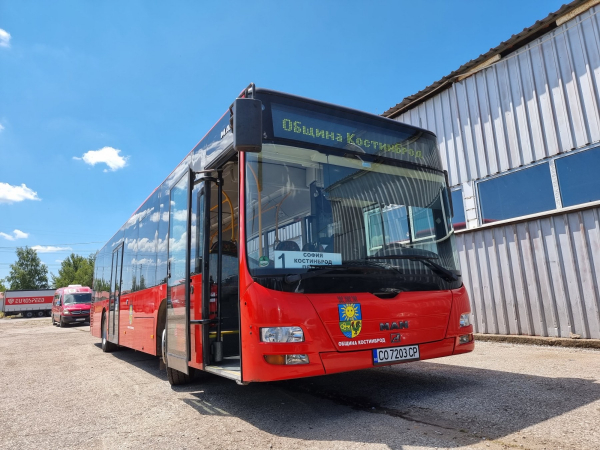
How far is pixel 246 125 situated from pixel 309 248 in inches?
48.9

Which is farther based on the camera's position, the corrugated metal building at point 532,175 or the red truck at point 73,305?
the red truck at point 73,305

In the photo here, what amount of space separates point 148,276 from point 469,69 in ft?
25.6

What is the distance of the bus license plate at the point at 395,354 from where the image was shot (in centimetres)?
401

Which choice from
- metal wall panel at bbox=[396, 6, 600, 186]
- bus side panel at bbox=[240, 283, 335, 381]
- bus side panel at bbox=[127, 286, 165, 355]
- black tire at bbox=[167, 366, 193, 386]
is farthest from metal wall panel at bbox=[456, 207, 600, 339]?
bus side panel at bbox=[127, 286, 165, 355]

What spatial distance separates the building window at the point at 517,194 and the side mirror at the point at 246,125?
6150mm

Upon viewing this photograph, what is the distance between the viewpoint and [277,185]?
4.14 meters

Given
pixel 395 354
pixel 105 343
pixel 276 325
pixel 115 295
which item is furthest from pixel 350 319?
pixel 105 343

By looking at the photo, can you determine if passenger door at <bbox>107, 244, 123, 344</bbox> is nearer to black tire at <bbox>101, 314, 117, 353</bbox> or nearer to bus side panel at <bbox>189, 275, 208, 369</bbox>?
black tire at <bbox>101, 314, 117, 353</bbox>

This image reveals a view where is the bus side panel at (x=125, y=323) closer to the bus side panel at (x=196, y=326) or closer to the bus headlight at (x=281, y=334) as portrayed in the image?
the bus side panel at (x=196, y=326)

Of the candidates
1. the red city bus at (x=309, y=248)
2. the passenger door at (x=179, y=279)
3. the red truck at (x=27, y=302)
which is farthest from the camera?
the red truck at (x=27, y=302)

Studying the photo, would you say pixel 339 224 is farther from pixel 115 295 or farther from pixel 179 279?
pixel 115 295

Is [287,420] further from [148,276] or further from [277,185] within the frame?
[148,276]

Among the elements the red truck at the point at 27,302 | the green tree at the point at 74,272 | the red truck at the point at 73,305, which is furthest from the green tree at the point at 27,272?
the red truck at the point at 73,305

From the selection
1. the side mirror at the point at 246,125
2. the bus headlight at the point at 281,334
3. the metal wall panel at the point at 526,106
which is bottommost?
the bus headlight at the point at 281,334
